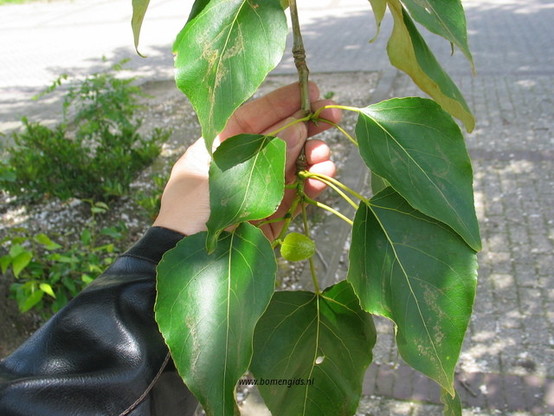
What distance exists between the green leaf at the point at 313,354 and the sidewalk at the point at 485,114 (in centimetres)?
196

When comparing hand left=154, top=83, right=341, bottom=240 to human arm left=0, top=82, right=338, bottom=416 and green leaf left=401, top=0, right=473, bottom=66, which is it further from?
green leaf left=401, top=0, right=473, bottom=66

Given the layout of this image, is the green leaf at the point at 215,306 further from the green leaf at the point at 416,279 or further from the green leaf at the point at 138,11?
the green leaf at the point at 138,11

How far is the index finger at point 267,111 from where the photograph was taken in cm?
145

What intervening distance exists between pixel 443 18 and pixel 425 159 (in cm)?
21

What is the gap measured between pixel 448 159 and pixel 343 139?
4754mm

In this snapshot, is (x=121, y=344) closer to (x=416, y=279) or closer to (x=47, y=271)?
(x=416, y=279)

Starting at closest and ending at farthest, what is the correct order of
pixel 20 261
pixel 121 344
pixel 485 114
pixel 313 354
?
pixel 313 354, pixel 121 344, pixel 20 261, pixel 485 114

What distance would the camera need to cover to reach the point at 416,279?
2.89 ft

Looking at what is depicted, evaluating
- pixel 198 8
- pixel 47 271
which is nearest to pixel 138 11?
pixel 198 8

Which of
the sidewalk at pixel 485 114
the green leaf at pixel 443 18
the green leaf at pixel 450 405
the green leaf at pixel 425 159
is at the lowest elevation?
the sidewalk at pixel 485 114

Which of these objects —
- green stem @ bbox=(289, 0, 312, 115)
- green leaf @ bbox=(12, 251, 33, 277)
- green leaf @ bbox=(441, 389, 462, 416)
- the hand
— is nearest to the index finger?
the hand

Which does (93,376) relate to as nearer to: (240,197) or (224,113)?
(240,197)

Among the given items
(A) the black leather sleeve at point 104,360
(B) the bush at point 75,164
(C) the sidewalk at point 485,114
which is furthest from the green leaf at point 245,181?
(B) the bush at point 75,164

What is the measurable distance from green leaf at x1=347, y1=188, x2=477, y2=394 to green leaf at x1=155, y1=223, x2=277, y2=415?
0.15m
